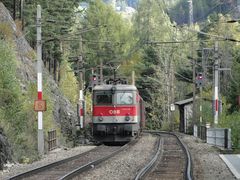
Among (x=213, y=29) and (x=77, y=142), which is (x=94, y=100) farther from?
(x=213, y=29)

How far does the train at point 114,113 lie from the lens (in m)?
31.6

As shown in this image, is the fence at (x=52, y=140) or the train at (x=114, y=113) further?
the train at (x=114, y=113)

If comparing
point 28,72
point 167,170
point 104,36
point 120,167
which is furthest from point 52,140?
point 104,36

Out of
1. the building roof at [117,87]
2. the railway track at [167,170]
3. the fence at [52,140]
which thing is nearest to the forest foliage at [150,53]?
the building roof at [117,87]

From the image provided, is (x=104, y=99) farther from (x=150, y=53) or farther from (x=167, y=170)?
(x=150, y=53)

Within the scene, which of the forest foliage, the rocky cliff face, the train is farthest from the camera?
the forest foliage

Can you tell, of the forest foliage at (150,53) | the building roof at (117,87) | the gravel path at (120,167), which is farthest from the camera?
the forest foliage at (150,53)

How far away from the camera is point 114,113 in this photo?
104ft

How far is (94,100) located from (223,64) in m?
40.0

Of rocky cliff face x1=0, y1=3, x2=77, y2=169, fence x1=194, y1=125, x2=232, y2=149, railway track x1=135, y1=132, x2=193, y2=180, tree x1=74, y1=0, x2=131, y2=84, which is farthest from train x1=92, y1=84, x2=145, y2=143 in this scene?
tree x1=74, y1=0, x2=131, y2=84

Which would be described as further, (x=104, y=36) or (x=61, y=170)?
(x=104, y=36)

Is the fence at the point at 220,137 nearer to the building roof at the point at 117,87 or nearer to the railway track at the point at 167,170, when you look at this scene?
the building roof at the point at 117,87

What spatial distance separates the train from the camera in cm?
3158

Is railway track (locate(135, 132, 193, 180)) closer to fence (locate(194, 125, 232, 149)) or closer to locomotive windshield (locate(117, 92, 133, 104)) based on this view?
fence (locate(194, 125, 232, 149))
